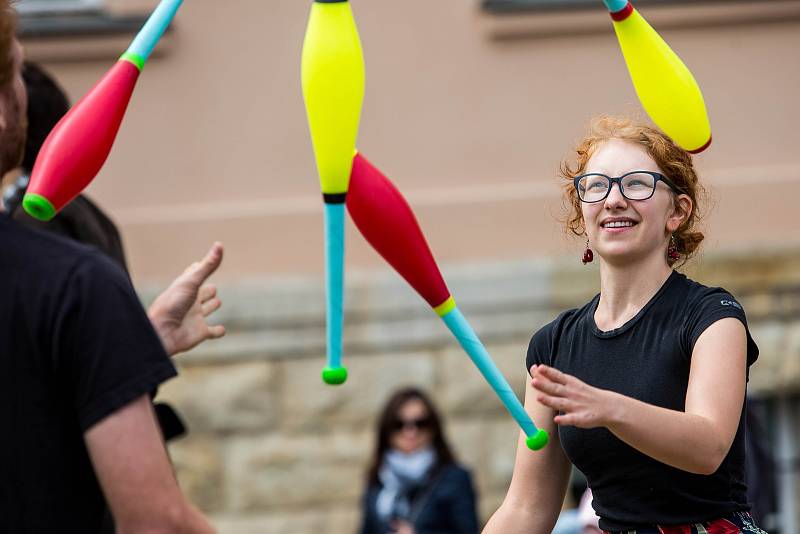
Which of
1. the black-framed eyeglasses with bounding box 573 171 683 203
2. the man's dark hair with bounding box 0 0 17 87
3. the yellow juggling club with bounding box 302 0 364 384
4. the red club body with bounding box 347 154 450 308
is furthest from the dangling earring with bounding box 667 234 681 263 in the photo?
the man's dark hair with bounding box 0 0 17 87

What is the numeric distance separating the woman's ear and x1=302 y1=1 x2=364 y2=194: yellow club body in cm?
65

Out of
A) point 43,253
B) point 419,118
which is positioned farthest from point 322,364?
point 43,253

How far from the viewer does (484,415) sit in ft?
21.6

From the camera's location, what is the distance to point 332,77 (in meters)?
2.38

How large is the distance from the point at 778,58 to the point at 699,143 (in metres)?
4.15

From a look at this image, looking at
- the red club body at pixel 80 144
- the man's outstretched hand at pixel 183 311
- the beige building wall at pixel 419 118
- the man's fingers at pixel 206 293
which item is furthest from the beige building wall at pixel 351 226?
the red club body at pixel 80 144

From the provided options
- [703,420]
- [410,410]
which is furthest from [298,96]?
[703,420]

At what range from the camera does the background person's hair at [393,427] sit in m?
6.11

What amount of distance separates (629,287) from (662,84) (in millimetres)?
360

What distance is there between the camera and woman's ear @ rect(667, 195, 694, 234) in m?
2.73

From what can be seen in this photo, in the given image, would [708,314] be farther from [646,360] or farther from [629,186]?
[629,186]

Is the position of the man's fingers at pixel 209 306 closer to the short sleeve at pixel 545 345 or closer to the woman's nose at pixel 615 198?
the short sleeve at pixel 545 345

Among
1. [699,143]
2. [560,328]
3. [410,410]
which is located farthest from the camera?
[410,410]

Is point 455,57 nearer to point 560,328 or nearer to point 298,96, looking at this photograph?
point 298,96
